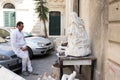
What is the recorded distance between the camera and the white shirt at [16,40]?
32.1ft

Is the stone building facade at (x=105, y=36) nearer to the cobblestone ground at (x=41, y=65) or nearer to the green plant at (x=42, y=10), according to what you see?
the cobblestone ground at (x=41, y=65)

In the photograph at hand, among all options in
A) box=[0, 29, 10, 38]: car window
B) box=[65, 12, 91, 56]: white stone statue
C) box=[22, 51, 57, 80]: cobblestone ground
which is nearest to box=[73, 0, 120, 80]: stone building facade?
box=[65, 12, 91, 56]: white stone statue

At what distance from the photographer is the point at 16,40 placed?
9898 mm

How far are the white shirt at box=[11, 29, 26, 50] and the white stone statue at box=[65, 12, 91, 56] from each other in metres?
2.82

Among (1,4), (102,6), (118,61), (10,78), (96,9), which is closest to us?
(10,78)

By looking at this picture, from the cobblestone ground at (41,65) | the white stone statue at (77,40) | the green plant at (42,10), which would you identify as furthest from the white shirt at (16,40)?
the green plant at (42,10)

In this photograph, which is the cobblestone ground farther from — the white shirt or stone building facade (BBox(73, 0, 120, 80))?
stone building facade (BBox(73, 0, 120, 80))

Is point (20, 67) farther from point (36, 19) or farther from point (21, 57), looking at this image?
point (36, 19)

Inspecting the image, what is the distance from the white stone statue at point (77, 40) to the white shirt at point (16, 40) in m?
2.82

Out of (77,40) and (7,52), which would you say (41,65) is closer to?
(7,52)

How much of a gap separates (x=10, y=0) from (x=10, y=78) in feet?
72.3

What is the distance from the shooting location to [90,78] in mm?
7629

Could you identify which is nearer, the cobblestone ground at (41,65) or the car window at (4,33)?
the cobblestone ground at (41,65)

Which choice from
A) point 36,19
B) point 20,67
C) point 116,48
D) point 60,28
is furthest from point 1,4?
point 116,48
